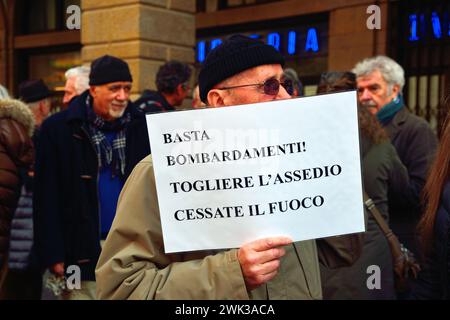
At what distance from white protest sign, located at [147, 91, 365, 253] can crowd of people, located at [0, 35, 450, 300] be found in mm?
81

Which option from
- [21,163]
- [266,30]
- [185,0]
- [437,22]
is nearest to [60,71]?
[266,30]

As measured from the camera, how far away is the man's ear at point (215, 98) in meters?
2.24

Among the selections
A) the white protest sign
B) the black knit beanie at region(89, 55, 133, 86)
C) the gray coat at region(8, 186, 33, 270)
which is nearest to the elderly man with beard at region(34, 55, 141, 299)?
the black knit beanie at region(89, 55, 133, 86)

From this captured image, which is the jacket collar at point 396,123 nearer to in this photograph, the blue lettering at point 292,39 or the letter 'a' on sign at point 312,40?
the letter 'a' on sign at point 312,40

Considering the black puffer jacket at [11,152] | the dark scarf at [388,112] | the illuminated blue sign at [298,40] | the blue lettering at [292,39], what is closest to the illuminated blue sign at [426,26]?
the illuminated blue sign at [298,40]

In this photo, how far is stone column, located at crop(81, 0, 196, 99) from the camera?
8195 mm

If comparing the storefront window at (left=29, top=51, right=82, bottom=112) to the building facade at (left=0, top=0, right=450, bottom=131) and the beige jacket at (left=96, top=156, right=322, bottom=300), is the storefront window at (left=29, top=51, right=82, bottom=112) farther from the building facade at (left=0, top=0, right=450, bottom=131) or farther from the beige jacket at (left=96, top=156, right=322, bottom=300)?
the beige jacket at (left=96, top=156, right=322, bottom=300)

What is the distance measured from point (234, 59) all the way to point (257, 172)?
473 mm

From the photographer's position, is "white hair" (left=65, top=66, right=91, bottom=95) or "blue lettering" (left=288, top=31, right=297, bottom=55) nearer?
"white hair" (left=65, top=66, right=91, bottom=95)

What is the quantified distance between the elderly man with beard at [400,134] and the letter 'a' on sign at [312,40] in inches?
223

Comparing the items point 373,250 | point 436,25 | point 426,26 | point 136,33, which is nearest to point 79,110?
point 373,250

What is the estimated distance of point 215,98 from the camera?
226 centimetres
